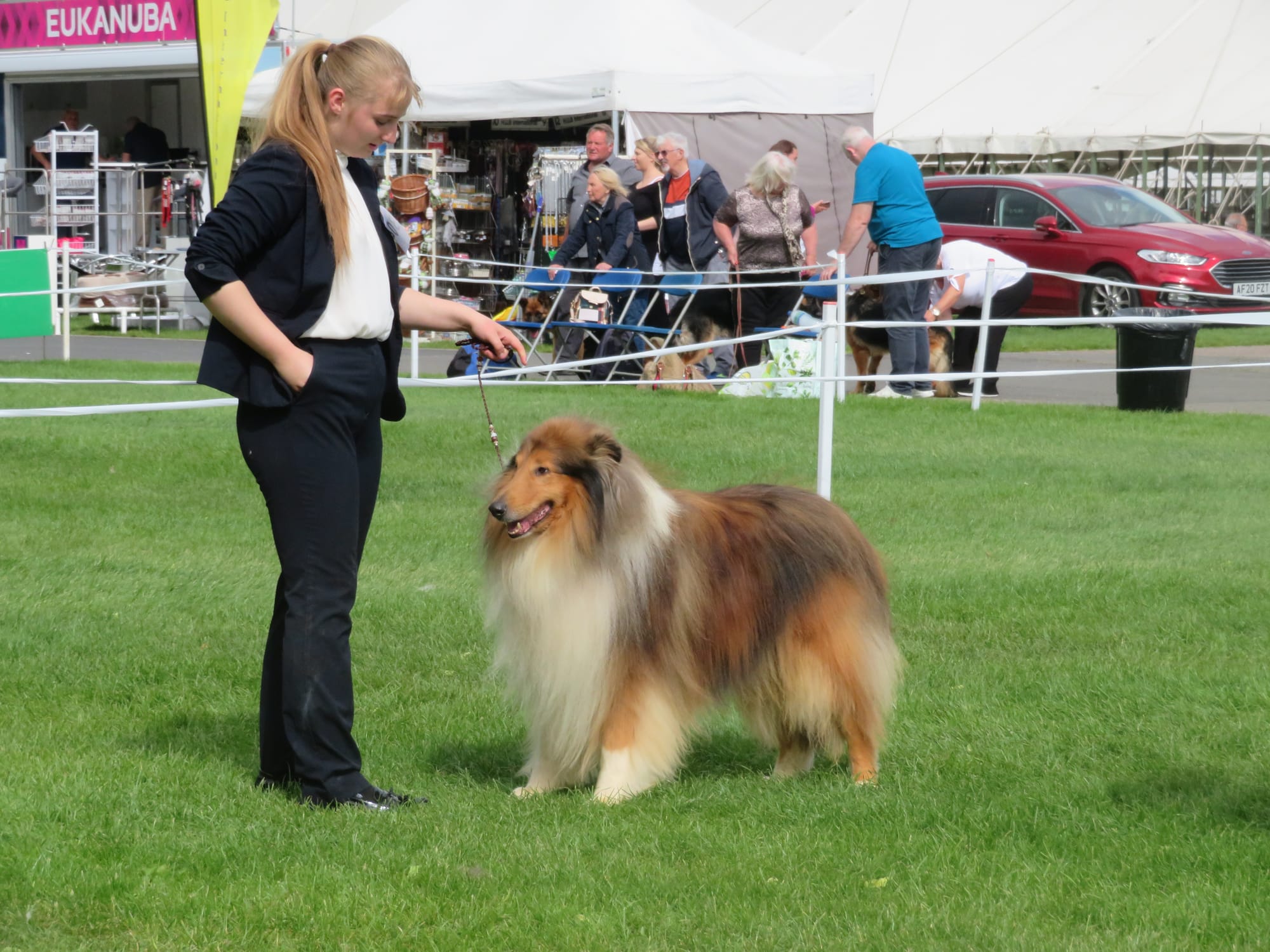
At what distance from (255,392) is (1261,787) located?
3127mm

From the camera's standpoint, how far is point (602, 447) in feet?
14.6

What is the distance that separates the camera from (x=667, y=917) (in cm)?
365

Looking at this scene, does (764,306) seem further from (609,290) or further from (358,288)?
(358,288)

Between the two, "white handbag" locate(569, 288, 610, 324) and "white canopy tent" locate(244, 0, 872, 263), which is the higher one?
"white canopy tent" locate(244, 0, 872, 263)

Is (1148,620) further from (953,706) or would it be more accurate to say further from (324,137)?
(324,137)

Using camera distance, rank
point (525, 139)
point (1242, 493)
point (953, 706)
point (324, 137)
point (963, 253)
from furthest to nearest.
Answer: point (525, 139) → point (963, 253) → point (1242, 493) → point (953, 706) → point (324, 137)

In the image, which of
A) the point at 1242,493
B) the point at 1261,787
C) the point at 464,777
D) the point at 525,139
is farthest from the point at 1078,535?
the point at 525,139

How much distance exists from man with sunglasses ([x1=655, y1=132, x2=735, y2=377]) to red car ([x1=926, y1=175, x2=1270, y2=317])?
5.89 m

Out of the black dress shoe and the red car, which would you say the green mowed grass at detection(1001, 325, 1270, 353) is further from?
the black dress shoe

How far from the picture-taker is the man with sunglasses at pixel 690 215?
15148mm

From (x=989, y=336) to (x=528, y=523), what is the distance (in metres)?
10.9

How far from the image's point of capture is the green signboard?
18062mm

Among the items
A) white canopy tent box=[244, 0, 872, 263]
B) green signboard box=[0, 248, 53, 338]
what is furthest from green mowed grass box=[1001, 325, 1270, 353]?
green signboard box=[0, 248, 53, 338]

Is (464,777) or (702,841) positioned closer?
(702,841)
